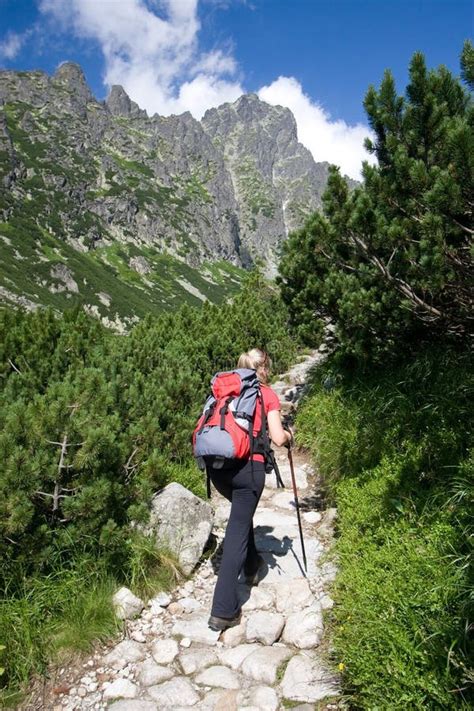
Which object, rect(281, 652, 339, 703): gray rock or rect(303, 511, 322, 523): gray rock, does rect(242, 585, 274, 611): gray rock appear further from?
rect(303, 511, 322, 523): gray rock

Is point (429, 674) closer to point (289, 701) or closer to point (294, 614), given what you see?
point (289, 701)

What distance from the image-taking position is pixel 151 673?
4023 mm

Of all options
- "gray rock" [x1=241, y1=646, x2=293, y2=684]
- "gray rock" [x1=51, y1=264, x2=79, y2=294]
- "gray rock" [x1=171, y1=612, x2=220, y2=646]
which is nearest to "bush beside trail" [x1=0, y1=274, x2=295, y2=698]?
"gray rock" [x1=171, y1=612, x2=220, y2=646]

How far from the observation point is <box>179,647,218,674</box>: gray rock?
161 inches

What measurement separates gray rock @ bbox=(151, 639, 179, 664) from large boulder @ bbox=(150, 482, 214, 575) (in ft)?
3.41

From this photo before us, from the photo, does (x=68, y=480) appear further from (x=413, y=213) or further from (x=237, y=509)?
(x=413, y=213)

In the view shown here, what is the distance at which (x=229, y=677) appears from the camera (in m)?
3.92

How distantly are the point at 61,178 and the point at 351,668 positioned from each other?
193159 mm

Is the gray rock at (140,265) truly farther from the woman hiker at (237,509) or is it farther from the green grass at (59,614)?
the woman hiker at (237,509)

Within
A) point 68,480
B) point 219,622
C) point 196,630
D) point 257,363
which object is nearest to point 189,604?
point 196,630

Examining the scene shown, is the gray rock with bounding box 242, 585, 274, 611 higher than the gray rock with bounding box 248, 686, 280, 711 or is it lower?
lower

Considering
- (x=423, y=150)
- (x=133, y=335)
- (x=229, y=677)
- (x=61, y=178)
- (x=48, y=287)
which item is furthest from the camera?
(x=61, y=178)

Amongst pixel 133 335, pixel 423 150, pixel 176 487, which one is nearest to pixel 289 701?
pixel 176 487

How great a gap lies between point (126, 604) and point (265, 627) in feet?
4.67
